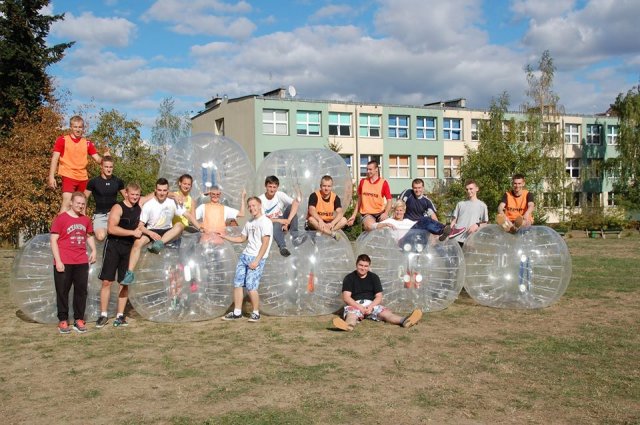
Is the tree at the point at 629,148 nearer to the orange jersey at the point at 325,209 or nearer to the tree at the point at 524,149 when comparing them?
the tree at the point at 524,149

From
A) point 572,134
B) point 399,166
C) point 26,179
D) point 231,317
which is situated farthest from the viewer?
point 572,134

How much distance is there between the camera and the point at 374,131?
43438 millimetres

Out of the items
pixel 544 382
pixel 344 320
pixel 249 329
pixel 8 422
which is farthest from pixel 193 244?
pixel 544 382

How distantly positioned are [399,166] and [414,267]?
120 feet

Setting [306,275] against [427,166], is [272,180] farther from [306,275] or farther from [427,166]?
[427,166]

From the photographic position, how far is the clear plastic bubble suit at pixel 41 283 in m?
8.55

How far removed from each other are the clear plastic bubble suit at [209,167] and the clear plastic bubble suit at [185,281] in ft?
6.16

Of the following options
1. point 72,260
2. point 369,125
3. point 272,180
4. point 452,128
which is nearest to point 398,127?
point 369,125

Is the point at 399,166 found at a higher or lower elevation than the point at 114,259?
higher

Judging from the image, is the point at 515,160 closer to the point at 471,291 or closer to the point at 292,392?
the point at 471,291

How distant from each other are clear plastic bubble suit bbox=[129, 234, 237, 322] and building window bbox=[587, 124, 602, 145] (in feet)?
167

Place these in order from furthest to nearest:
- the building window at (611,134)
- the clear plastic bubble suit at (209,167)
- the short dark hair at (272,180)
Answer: the building window at (611,134)
the clear plastic bubble suit at (209,167)
the short dark hair at (272,180)

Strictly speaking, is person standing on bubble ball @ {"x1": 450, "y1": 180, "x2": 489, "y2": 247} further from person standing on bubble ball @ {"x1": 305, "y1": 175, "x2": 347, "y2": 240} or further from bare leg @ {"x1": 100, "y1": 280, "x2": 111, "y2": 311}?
bare leg @ {"x1": 100, "y1": 280, "x2": 111, "y2": 311}

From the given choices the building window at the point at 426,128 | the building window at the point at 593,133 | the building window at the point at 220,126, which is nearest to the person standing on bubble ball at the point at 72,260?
the building window at the point at 220,126
